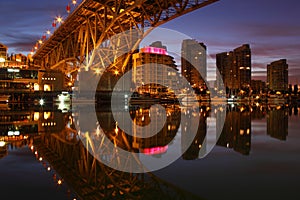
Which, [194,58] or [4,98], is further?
[194,58]

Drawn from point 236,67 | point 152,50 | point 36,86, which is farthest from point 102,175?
point 236,67

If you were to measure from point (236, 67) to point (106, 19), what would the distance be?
129598 mm

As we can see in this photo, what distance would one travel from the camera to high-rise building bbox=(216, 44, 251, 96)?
150 meters

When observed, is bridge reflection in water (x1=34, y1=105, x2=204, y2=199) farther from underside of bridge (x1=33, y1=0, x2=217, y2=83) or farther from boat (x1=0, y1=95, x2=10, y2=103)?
boat (x1=0, y1=95, x2=10, y2=103)

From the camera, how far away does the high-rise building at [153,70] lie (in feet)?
377

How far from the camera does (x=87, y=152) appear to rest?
850cm

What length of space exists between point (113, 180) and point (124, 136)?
19.2ft

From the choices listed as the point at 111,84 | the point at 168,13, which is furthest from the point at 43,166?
the point at 111,84

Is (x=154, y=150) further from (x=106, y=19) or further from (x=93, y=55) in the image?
(x=93, y=55)

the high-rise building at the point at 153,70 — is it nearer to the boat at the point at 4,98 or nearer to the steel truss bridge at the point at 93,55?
the steel truss bridge at the point at 93,55

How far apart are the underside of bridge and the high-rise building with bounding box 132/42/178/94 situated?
6122cm

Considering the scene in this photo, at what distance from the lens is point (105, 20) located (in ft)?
114

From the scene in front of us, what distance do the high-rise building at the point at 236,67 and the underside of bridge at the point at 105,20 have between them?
11084cm

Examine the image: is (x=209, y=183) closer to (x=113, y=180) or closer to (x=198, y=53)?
(x=113, y=180)
